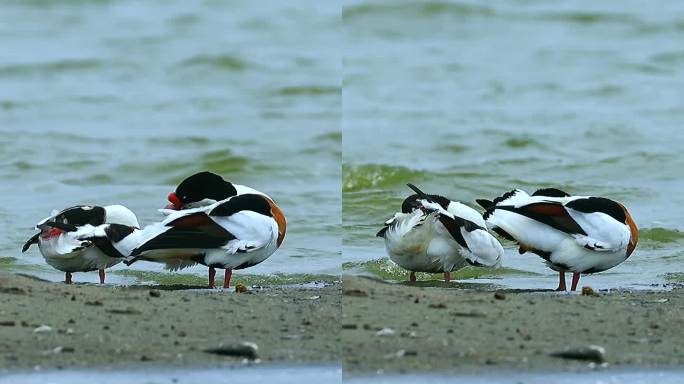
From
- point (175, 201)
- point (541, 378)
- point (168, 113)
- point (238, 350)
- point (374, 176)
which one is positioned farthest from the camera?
point (168, 113)

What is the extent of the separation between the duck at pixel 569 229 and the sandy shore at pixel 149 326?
1343 millimetres

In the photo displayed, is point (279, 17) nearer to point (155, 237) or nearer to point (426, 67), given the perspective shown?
point (426, 67)

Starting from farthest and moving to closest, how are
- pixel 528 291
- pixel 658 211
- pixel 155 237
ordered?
1. pixel 658 211
2. pixel 528 291
3. pixel 155 237

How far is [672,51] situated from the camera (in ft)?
72.4

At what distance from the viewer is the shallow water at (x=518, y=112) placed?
490 inches

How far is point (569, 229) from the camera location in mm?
8133

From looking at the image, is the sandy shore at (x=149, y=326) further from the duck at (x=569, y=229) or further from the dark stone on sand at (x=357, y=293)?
the duck at (x=569, y=229)

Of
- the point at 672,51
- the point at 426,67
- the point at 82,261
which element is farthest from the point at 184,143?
the point at 672,51

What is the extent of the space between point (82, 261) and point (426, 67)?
1220 cm

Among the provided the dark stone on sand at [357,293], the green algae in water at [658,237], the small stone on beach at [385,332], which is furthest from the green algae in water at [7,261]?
the green algae in water at [658,237]

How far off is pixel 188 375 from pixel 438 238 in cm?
333

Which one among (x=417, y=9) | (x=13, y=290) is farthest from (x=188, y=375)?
(x=417, y=9)

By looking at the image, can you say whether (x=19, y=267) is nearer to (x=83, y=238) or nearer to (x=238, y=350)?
(x=83, y=238)

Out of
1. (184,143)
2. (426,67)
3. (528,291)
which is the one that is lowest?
(528,291)
